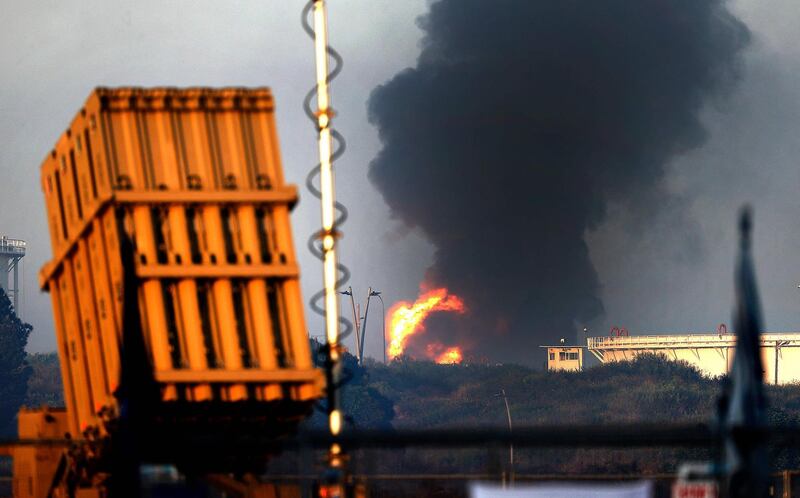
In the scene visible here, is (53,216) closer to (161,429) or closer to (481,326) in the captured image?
(161,429)

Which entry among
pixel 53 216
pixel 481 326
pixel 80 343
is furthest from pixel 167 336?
pixel 481 326

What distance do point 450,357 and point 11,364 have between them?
50.1m

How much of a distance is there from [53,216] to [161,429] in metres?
3.73

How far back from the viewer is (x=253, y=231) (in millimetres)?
15641

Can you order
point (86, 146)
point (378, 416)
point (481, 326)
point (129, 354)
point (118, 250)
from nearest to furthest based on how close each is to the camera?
point (129, 354) < point (118, 250) < point (86, 146) < point (378, 416) < point (481, 326)

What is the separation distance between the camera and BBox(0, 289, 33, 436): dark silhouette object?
456 feet

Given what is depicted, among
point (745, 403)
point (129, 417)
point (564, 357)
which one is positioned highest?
point (129, 417)

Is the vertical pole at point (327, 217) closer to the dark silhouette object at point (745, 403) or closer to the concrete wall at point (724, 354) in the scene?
the dark silhouette object at point (745, 403)

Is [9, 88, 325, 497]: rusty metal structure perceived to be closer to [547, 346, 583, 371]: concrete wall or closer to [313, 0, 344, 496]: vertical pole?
[313, 0, 344, 496]: vertical pole

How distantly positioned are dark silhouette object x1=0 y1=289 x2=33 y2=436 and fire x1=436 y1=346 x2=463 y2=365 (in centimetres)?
4661

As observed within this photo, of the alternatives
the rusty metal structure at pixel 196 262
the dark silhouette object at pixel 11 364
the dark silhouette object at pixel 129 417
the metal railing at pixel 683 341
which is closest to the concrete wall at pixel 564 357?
the metal railing at pixel 683 341

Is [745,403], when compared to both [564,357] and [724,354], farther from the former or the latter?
[564,357]

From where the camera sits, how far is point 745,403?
8.35 meters

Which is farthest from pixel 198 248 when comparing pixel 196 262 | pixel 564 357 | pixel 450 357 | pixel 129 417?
pixel 564 357
